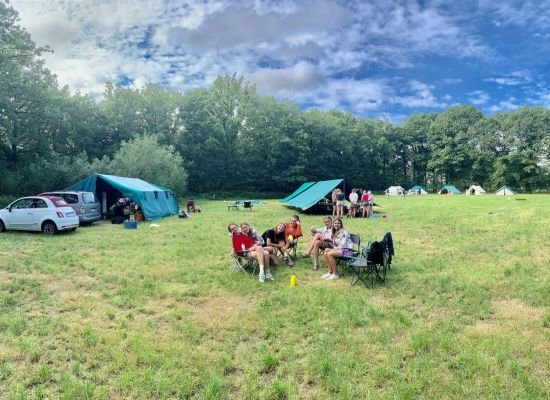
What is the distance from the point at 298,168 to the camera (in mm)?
50625

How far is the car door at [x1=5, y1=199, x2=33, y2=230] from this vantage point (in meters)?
12.4

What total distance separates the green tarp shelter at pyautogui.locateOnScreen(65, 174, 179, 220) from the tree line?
7.77m

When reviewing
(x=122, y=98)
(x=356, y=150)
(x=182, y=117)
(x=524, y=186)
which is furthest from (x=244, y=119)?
(x=524, y=186)

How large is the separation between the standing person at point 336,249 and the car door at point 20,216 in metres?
10.5

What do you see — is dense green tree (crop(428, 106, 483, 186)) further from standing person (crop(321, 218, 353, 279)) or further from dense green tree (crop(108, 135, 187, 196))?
standing person (crop(321, 218, 353, 279))

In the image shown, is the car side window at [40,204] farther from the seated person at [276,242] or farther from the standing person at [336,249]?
the standing person at [336,249]

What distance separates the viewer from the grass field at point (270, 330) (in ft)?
11.5

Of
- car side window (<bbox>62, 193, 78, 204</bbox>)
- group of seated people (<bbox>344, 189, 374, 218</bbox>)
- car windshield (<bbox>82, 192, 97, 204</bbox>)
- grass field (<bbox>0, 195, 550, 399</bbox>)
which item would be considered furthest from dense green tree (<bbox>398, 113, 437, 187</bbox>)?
grass field (<bbox>0, 195, 550, 399</bbox>)

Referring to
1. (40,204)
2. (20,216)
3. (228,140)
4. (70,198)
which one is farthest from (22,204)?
(228,140)

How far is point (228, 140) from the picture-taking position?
50.2 metres

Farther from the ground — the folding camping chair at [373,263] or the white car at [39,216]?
the white car at [39,216]

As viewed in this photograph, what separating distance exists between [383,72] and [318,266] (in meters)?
20.5

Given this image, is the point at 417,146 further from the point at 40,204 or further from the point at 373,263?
the point at 373,263

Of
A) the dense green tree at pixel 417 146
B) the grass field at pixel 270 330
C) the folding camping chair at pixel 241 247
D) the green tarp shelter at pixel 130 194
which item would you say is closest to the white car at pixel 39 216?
the grass field at pixel 270 330
